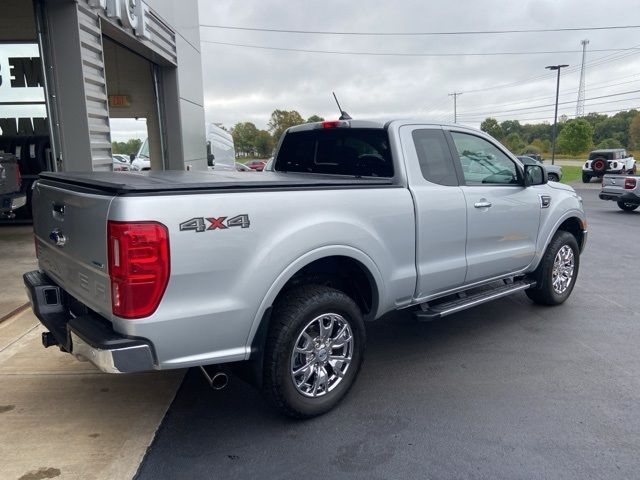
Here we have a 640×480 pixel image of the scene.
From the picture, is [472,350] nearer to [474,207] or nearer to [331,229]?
[474,207]

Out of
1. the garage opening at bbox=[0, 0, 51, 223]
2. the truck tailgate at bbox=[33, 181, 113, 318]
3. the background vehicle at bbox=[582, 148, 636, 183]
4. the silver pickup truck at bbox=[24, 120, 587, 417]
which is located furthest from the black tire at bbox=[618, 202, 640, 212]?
the truck tailgate at bbox=[33, 181, 113, 318]

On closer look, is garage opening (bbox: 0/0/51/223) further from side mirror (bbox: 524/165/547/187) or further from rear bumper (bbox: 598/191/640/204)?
rear bumper (bbox: 598/191/640/204)

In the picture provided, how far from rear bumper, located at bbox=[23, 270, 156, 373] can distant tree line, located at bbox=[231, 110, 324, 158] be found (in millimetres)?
68353

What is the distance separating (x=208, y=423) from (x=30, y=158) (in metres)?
10.4

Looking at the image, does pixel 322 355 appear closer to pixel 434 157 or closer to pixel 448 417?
pixel 448 417

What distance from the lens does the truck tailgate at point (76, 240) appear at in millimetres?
2646

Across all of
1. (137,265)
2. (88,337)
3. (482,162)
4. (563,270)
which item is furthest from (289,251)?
(563,270)

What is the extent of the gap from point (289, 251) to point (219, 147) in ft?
53.0

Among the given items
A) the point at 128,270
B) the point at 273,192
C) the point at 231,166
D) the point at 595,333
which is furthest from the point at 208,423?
the point at 231,166

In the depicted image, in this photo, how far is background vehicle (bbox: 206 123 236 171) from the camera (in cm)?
1719

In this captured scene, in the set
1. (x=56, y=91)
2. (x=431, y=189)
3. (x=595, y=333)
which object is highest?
(x=56, y=91)

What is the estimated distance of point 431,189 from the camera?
3.90 meters

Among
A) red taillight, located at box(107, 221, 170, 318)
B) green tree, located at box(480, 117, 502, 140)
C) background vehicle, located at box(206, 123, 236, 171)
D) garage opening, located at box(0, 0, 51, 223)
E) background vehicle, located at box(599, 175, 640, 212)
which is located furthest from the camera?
green tree, located at box(480, 117, 502, 140)

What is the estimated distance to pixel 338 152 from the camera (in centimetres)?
452
